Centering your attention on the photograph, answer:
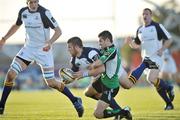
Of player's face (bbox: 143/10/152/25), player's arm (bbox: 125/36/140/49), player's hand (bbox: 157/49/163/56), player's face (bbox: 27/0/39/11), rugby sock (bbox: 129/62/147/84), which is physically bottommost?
rugby sock (bbox: 129/62/147/84)

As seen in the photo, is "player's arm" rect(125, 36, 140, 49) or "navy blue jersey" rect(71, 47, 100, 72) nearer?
"navy blue jersey" rect(71, 47, 100, 72)

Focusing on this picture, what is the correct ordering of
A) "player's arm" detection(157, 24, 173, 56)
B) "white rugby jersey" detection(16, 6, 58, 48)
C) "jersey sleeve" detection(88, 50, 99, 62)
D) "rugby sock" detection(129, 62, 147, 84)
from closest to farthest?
"jersey sleeve" detection(88, 50, 99, 62)
"white rugby jersey" detection(16, 6, 58, 48)
"rugby sock" detection(129, 62, 147, 84)
"player's arm" detection(157, 24, 173, 56)

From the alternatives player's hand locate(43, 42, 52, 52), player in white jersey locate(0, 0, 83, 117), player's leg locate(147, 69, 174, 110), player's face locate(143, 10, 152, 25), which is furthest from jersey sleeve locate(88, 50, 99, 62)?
player's leg locate(147, 69, 174, 110)

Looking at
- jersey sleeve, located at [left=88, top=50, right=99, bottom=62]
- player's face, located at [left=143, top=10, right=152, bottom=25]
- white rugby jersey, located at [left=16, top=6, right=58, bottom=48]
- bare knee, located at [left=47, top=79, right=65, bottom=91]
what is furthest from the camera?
player's face, located at [left=143, top=10, right=152, bottom=25]

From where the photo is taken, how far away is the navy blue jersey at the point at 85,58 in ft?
47.8

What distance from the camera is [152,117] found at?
15.4 metres

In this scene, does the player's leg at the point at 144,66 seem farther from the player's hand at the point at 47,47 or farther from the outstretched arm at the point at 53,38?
the player's hand at the point at 47,47

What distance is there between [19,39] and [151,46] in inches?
1297

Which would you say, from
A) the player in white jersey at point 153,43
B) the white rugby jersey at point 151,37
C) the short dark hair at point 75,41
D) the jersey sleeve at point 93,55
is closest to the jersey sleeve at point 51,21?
the short dark hair at point 75,41

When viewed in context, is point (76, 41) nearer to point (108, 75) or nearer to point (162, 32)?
point (108, 75)

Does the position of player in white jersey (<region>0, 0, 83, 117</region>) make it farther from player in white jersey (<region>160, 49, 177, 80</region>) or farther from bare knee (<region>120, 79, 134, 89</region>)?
player in white jersey (<region>160, 49, 177, 80</region>)

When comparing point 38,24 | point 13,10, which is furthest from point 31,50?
point 13,10

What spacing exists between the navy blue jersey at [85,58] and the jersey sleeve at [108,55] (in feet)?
2.12

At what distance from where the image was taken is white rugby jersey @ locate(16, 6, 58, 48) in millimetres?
16078
